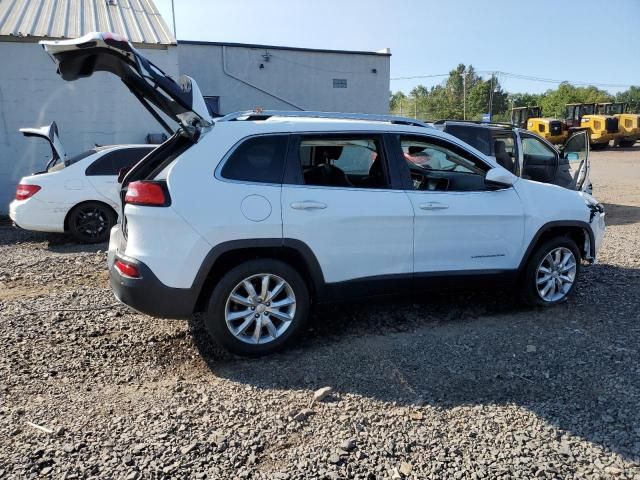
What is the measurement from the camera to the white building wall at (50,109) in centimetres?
1112

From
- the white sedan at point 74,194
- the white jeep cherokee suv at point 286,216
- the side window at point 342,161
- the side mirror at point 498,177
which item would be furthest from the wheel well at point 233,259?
the white sedan at point 74,194

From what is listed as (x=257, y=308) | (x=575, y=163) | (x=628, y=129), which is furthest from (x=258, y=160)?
(x=628, y=129)

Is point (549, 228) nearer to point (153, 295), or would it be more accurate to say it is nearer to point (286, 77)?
point (153, 295)

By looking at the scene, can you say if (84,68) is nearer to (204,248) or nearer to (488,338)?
(204,248)

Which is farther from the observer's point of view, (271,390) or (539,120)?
(539,120)

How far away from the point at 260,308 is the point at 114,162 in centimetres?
541

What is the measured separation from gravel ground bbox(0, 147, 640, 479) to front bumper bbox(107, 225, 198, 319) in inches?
19.0

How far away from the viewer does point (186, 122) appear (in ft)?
12.8

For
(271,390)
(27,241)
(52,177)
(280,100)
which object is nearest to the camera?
(271,390)

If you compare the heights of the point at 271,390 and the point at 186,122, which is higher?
the point at 186,122

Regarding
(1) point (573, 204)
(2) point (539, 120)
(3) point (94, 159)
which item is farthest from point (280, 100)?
(2) point (539, 120)

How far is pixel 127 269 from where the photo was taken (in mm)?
3670

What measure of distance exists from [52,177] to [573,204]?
713cm

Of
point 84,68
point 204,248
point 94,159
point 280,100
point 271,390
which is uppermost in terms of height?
point 280,100
